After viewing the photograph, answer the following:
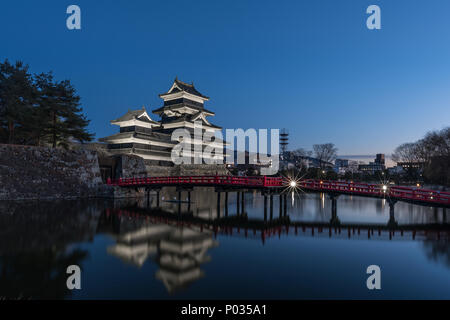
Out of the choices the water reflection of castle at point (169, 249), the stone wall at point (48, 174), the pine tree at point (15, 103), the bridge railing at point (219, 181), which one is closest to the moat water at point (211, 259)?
the water reflection of castle at point (169, 249)

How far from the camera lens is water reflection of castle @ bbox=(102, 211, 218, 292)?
28.5ft

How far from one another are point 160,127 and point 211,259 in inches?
1850

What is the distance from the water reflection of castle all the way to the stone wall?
51.8 feet

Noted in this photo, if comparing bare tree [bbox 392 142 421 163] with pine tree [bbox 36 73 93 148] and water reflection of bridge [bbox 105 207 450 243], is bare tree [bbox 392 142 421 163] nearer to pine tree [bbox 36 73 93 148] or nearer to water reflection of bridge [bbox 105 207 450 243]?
water reflection of bridge [bbox 105 207 450 243]

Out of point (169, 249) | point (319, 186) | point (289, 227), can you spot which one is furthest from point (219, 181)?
point (169, 249)

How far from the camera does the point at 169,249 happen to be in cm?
1139

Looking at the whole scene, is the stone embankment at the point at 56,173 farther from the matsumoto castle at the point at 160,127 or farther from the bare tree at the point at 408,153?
the bare tree at the point at 408,153

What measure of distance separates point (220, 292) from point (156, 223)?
10.2 meters

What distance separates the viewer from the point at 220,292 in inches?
294

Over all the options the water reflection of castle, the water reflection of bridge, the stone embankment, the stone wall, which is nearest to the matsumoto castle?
the stone embankment

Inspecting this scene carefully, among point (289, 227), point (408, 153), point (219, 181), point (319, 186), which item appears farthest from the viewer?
point (408, 153)

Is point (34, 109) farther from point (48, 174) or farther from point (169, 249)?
point (169, 249)
